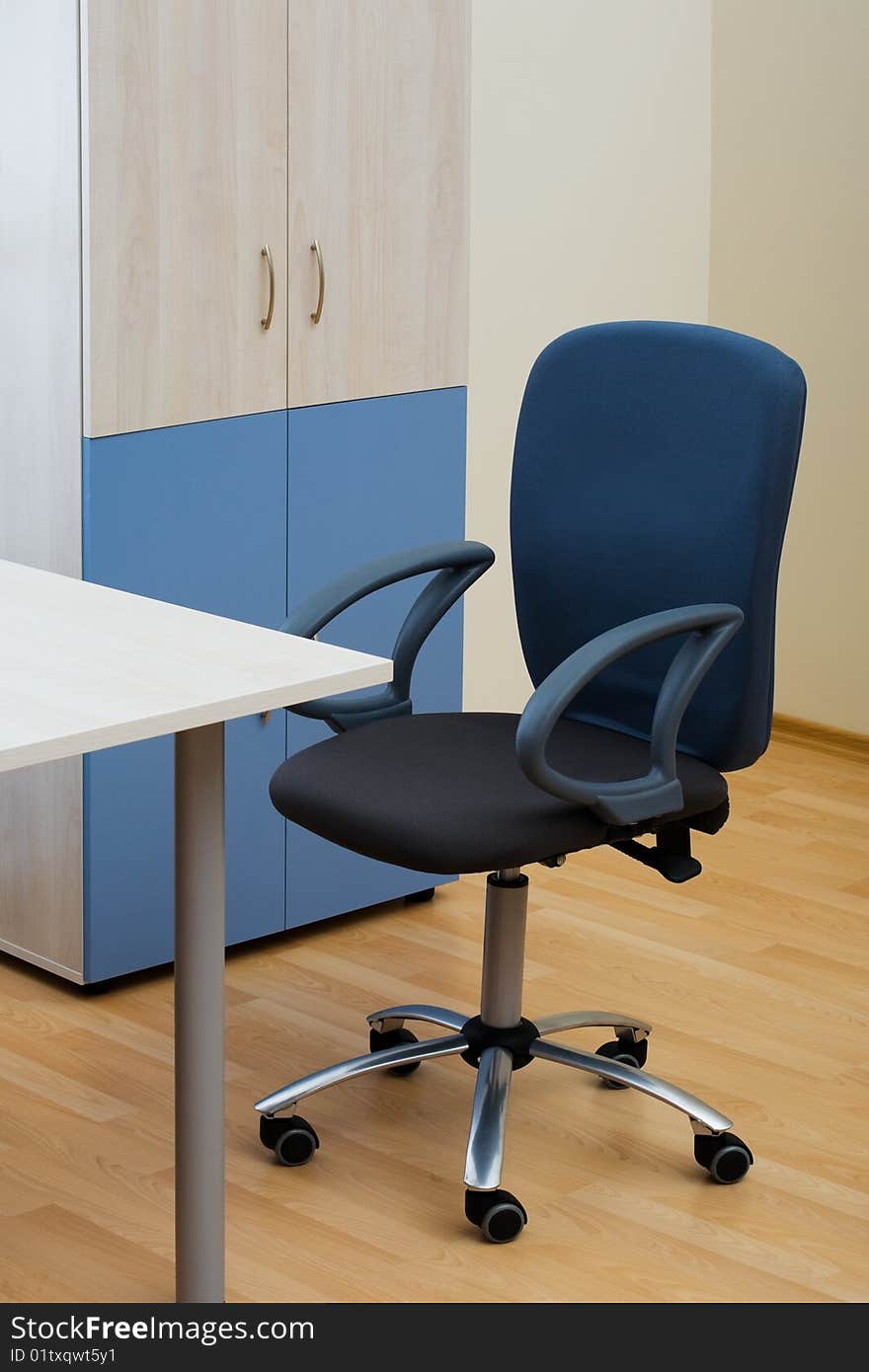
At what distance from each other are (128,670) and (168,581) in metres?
1.05

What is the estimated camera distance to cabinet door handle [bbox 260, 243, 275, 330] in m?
3.07

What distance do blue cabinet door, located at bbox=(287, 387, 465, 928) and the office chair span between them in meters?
0.52

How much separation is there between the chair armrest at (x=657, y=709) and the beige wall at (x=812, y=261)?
2269 mm

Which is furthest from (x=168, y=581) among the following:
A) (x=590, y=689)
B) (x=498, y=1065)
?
(x=498, y=1065)

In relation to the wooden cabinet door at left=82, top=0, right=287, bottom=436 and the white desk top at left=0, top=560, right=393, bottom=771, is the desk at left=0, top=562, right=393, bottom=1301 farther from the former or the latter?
the wooden cabinet door at left=82, top=0, right=287, bottom=436

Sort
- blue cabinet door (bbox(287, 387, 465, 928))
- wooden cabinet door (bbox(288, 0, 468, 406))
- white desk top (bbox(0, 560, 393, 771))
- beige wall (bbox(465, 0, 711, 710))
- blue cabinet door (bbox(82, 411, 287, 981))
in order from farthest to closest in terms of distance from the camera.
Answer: beige wall (bbox(465, 0, 711, 710)) → blue cabinet door (bbox(287, 387, 465, 928)) → wooden cabinet door (bbox(288, 0, 468, 406)) → blue cabinet door (bbox(82, 411, 287, 981)) → white desk top (bbox(0, 560, 393, 771))

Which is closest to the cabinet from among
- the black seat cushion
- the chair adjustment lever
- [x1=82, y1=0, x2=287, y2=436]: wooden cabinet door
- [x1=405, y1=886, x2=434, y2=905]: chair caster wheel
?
[x1=82, y1=0, x2=287, y2=436]: wooden cabinet door

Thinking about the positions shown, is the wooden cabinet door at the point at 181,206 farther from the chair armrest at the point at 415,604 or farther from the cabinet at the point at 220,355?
the chair armrest at the point at 415,604

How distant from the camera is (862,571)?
14.9 feet

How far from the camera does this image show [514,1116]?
9.12 ft

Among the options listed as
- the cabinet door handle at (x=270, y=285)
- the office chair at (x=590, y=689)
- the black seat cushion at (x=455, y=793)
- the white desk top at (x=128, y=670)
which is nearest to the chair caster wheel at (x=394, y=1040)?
the office chair at (x=590, y=689)

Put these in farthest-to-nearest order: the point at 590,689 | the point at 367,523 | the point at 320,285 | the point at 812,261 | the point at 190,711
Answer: the point at 812,261, the point at 367,523, the point at 320,285, the point at 590,689, the point at 190,711

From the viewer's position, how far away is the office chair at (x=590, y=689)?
2361 millimetres

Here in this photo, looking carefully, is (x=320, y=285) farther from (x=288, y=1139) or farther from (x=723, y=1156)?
(x=723, y=1156)
